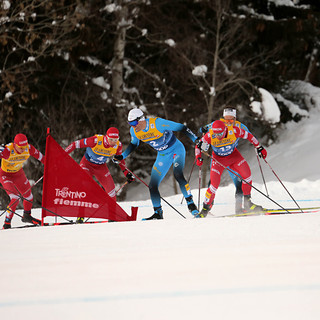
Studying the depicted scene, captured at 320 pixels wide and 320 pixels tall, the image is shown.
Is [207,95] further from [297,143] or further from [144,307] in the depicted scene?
[144,307]

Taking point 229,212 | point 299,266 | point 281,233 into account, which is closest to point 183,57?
point 229,212

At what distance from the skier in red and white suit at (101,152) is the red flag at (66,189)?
63.6 inches

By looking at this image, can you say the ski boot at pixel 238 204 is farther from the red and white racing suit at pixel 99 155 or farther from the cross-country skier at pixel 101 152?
the red and white racing suit at pixel 99 155

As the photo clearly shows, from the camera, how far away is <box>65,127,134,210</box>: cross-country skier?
29.2 feet

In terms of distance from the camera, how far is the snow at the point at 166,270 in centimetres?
333

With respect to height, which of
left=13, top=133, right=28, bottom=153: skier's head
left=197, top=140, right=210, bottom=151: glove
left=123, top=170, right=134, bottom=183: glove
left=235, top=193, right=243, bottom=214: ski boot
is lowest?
left=235, top=193, right=243, bottom=214: ski boot

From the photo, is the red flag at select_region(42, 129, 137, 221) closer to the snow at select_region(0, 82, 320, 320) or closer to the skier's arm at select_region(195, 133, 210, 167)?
the snow at select_region(0, 82, 320, 320)

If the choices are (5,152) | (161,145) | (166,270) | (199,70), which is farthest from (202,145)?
(199,70)

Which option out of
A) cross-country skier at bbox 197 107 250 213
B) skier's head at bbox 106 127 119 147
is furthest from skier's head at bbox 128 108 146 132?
cross-country skier at bbox 197 107 250 213

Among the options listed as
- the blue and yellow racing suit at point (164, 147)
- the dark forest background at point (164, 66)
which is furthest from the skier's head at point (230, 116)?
the dark forest background at point (164, 66)

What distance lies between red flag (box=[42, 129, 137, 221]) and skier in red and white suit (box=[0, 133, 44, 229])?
1.87m

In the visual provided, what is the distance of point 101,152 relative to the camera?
9062 millimetres

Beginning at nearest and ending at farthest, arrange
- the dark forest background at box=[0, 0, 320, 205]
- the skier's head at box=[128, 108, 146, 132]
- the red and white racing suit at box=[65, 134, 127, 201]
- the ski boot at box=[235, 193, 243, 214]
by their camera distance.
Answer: the skier's head at box=[128, 108, 146, 132], the ski boot at box=[235, 193, 243, 214], the red and white racing suit at box=[65, 134, 127, 201], the dark forest background at box=[0, 0, 320, 205]

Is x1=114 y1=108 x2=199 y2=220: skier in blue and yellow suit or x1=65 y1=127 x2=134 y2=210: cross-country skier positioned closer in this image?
x1=114 y1=108 x2=199 y2=220: skier in blue and yellow suit
